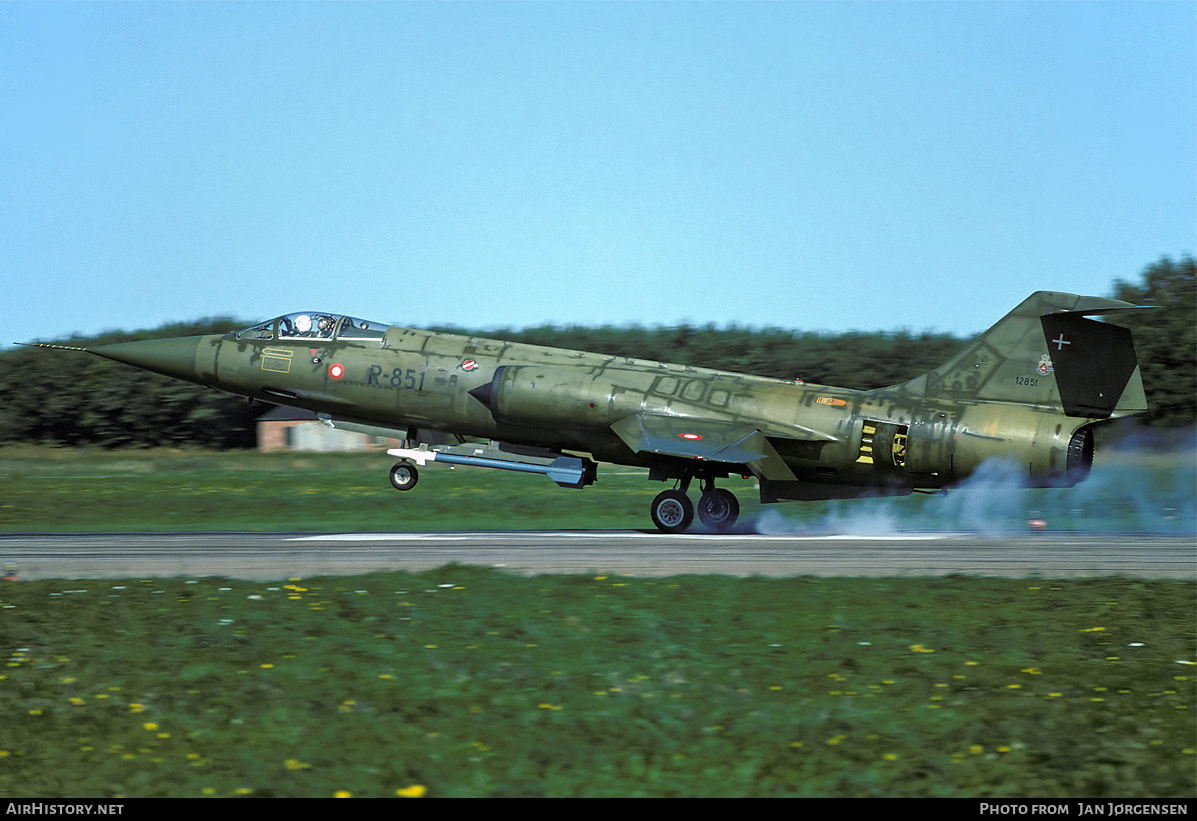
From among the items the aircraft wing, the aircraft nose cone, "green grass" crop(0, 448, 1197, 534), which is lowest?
"green grass" crop(0, 448, 1197, 534)

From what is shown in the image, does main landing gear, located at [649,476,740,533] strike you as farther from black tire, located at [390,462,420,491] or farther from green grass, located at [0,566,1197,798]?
green grass, located at [0,566,1197,798]

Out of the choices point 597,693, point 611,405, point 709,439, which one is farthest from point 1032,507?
point 597,693

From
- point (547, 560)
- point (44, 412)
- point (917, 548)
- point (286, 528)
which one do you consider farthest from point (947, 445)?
point (44, 412)

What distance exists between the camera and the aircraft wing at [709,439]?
21953 mm

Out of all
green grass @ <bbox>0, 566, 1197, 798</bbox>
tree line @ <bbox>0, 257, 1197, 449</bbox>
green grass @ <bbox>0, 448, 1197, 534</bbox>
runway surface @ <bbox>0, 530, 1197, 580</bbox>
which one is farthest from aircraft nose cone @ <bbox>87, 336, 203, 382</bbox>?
tree line @ <bbox>0, 257, 1197, 449</bbox>

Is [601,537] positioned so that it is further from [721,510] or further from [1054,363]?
[1054,363]

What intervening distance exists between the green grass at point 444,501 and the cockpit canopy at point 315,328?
14.8ft

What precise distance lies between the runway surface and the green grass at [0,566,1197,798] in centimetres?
A: 251

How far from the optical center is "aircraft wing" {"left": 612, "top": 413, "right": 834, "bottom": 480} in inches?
864

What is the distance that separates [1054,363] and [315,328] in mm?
15239

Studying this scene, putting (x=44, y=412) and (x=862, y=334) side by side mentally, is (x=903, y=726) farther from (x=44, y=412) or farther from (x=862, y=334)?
(x=44, y=412)

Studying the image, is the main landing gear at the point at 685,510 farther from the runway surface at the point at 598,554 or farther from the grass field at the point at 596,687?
the grass field at the point at 596,687

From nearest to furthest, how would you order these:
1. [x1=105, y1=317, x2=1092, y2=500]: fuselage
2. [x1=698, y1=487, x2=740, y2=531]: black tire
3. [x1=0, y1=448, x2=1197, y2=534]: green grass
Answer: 1. [x1=105, y1=317, x2=1092, y2=500]: fuselage
2. [x1=698, y1=487, x2=740, y2=531]: black tire
3. [x1=0, y1=448, x2=1197, y2=534]: green grass

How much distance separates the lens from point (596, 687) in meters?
9.51
